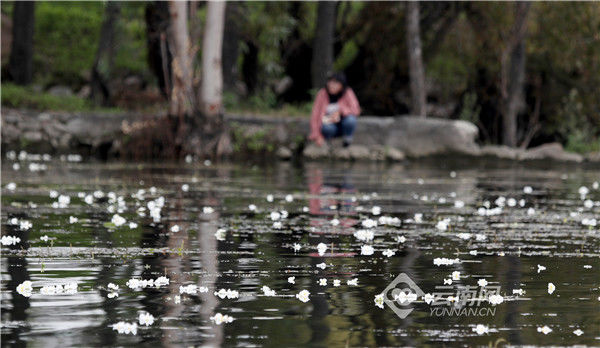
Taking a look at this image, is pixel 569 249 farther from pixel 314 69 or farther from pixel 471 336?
pixel 314 69

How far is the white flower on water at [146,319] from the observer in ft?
21.7

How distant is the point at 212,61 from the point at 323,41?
525 cm

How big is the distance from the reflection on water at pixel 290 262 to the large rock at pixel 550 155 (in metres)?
11.6

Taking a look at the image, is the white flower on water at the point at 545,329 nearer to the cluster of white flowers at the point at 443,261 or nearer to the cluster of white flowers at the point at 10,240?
the cluster of white flowers at the point at 443,261

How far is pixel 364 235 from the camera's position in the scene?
11.3m

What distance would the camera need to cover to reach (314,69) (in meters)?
32.9

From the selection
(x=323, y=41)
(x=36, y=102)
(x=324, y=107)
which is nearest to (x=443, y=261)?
(x=324, y=107)

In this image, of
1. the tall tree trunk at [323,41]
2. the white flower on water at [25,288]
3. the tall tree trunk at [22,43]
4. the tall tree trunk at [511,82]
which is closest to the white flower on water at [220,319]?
the white flower on water at [25,288]

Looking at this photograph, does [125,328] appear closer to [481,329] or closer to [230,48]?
[481,329]

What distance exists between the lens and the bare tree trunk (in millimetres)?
27625

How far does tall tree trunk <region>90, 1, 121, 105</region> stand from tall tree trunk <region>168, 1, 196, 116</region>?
4.69 m

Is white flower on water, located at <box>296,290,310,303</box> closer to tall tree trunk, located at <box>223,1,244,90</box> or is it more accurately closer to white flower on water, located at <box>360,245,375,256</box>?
white flower on water, located at <box>360,245,375,256</box>

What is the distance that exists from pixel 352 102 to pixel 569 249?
17.0m

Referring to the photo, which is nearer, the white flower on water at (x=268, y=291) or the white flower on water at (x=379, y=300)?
the white flower on water at (x=379, y=300)
